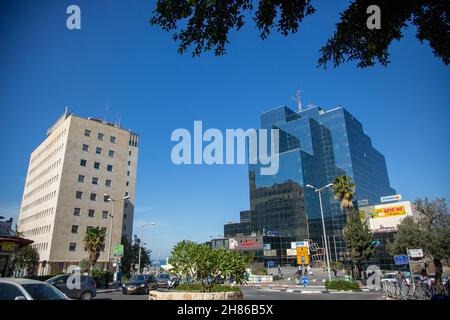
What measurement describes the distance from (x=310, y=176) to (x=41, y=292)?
109922 millimetres

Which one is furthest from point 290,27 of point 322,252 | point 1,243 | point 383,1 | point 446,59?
point 322,252

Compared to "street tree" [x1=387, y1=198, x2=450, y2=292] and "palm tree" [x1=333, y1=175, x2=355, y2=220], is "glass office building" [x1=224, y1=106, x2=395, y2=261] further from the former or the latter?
"palm tree" [x1=333, y1=175, x2=355, y2=220]

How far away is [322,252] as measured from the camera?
327ft

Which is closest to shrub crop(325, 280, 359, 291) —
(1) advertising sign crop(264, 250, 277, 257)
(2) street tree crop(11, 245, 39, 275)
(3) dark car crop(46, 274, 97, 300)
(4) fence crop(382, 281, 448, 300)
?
(4) fence crop(382, 281, 448, 300)

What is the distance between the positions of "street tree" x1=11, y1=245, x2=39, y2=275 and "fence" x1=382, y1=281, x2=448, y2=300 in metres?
52.1

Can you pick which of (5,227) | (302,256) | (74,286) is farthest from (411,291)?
(5,227)

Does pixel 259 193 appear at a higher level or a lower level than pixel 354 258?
higher

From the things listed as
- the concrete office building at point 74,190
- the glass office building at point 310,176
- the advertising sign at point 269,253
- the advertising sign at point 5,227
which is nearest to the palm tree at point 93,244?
the advertising sign at point 5,227

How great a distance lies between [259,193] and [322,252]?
31.2m

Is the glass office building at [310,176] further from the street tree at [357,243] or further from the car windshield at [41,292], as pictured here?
the car windshield at [41,292]

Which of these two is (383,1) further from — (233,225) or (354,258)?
(233,225)

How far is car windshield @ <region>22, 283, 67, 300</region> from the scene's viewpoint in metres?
7.50

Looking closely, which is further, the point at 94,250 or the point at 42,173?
the point at 42,173

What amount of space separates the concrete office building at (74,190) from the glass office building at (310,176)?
203 ft
